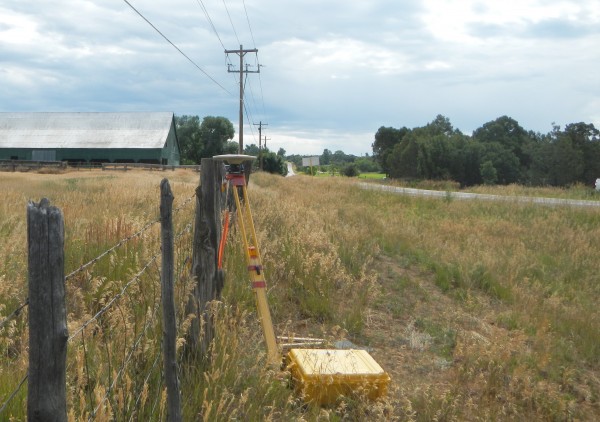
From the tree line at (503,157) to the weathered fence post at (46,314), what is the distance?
56.8m

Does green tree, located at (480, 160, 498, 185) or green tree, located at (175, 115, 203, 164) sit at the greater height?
green tree, located at (175, 115, 203, 164)

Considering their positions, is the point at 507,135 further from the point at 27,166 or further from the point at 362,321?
the point at 362,321

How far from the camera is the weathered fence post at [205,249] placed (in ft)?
11.6

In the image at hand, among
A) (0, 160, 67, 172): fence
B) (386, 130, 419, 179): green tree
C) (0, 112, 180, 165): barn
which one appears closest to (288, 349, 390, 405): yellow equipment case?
(0, 160, 67, 172): fence

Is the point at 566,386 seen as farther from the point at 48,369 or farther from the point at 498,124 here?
the point at 498,124

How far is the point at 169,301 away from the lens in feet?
7.80

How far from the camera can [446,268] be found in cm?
914

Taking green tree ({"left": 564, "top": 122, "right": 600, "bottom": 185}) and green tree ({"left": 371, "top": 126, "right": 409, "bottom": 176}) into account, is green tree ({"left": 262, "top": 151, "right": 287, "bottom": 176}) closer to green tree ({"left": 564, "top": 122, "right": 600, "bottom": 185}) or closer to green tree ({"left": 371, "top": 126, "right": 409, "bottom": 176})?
green tree ({"left": 371, "top": 126, "right": 409, "bottom": 176})

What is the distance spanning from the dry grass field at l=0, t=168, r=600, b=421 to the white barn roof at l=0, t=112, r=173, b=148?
4344 cm

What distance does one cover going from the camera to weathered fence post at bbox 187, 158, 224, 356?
3529mm

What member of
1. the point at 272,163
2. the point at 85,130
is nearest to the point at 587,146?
the point at 272,163

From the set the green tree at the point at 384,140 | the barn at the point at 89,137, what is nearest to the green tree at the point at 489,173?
the green tree at the point at 384,140

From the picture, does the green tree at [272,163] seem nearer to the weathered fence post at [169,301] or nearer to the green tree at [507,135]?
the green tree at [507,135]

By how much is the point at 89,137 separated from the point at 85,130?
1524mm
